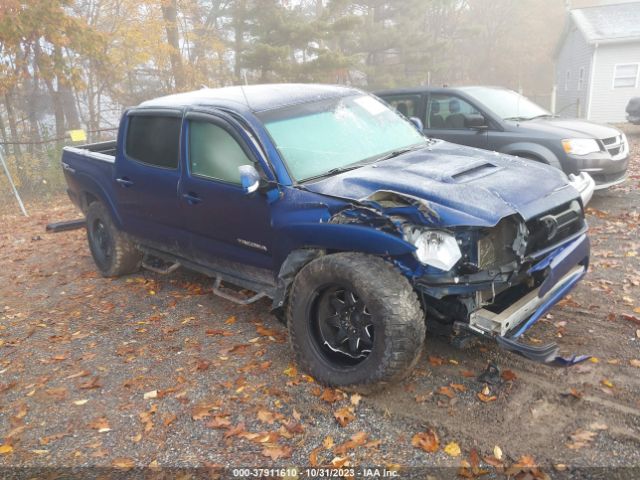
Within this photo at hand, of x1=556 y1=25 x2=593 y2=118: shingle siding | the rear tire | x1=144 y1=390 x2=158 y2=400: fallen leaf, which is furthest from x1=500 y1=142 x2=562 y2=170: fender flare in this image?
x1=556 y1=25 x2=593 y2=118: shingle siding

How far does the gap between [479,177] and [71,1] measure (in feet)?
43.0

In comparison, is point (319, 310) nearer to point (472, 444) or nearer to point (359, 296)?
point (359, 296)

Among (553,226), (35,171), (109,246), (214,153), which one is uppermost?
(214,153)

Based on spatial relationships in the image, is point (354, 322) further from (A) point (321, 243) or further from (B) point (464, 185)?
(B) point (464, 185)

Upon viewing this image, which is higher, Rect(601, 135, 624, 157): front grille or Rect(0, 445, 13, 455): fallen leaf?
Rect(601, 135, 624, 157): front grille

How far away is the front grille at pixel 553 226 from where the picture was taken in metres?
3.34

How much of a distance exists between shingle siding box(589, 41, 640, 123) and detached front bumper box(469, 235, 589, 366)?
71.4 ft

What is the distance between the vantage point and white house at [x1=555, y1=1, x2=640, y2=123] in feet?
69.9

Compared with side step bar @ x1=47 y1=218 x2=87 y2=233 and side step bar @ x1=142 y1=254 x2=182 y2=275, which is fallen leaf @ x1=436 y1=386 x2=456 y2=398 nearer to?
side step bar @ x1=142 y1=254 x2=182 y2=275

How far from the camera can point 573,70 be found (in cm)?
2556

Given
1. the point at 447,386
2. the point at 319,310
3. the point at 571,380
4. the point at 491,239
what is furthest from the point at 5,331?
the point at 571,380

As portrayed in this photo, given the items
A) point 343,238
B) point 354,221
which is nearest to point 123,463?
point 343,238

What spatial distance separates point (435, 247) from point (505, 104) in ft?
18.6

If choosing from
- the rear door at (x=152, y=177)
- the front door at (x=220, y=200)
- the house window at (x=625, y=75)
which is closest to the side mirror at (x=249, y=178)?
the front door at (x=220, y=200)
